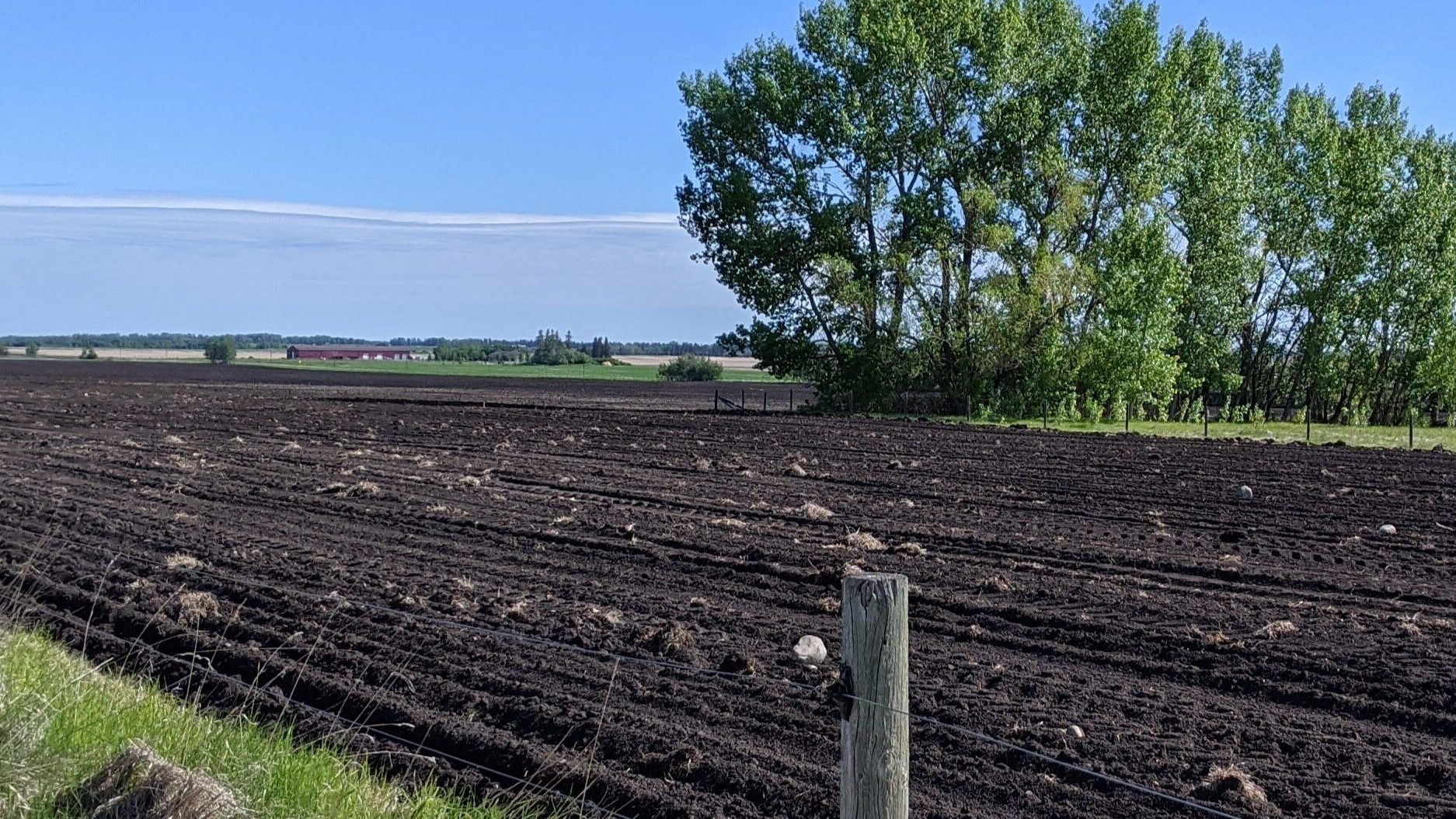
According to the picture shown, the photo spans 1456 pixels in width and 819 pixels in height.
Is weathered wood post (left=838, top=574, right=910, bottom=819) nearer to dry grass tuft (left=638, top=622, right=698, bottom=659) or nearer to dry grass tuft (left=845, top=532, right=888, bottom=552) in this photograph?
dry grass tuft (left=638, top=622, right=698, bottom=659)

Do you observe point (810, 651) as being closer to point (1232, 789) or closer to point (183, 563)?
point (1232, 789)

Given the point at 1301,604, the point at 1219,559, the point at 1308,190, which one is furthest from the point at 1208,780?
the point at 1308,190

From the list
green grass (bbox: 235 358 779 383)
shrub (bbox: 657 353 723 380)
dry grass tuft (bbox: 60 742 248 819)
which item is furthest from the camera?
green grass (bbox: 235 358 779 383)

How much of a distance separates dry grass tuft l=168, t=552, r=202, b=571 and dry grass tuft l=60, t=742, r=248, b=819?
7862mm

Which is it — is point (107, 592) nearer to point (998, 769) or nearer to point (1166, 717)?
A: point (998, 769)

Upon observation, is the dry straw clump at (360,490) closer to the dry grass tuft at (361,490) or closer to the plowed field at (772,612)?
the dry grass tuft at (361,490)

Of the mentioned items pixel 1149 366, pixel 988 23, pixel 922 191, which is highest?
pixel 988 23

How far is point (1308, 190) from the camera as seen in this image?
165ft

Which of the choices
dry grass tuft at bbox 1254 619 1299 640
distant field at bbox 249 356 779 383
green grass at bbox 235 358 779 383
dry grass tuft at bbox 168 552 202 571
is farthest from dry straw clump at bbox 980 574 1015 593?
green grass at bbox 235 358 779 383

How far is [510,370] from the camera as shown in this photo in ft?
449

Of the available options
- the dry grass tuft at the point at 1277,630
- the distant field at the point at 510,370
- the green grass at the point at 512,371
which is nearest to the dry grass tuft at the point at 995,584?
the dry grass tuft at the point at 1277,630

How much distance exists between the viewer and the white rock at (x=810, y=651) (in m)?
9.47

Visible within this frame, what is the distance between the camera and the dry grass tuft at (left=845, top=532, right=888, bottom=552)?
14.5 m

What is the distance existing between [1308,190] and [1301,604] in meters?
43.6
